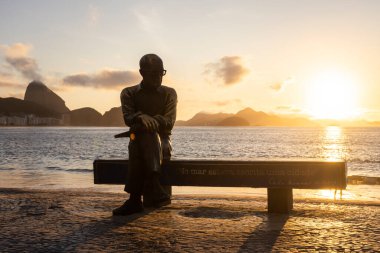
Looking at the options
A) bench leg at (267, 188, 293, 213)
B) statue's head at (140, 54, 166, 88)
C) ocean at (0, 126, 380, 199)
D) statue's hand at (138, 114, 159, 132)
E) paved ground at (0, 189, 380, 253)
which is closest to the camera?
paved ground at (0, 189, 380, 253)

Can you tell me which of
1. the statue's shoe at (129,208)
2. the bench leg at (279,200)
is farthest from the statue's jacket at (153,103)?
the bench leg at (279,200)

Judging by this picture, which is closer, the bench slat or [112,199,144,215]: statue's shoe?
the bench slat

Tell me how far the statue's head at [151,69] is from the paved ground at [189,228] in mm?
1923

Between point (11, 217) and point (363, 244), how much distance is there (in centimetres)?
454

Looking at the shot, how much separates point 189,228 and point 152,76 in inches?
95.7

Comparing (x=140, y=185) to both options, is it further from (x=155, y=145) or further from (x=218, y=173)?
(x=218, y=173)

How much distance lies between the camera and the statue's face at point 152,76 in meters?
6.70

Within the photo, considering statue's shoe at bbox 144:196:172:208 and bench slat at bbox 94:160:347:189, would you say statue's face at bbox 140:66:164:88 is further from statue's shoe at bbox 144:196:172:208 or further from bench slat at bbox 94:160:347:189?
statue's shoe at bbox 144:196:172:208

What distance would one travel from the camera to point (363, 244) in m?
4.56

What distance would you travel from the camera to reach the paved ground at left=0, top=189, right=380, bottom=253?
4.52 metres

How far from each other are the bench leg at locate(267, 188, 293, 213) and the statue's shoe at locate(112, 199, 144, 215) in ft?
6.20

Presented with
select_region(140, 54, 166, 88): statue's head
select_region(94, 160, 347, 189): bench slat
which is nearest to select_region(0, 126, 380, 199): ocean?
select_region(94, 160, 347, 189): bench slat

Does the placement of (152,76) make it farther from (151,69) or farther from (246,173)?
(246,173)

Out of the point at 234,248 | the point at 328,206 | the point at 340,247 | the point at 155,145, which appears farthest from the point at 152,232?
the point at 328,206
